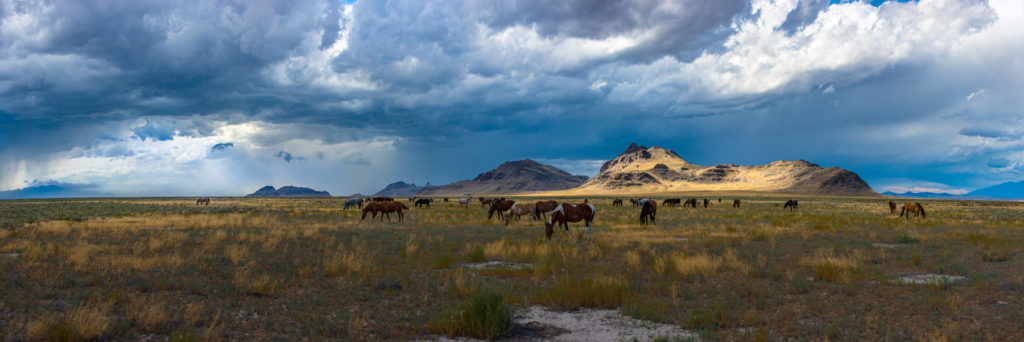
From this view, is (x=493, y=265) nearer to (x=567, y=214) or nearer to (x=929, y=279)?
(x=567, y=214)

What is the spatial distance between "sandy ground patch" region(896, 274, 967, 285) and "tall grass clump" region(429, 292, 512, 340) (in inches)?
384

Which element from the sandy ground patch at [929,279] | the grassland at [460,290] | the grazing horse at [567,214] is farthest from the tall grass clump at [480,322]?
the grazing horse at [567,214]

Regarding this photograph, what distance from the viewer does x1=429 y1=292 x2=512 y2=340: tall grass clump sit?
7875 millimetres

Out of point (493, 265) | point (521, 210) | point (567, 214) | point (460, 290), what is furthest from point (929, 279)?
point (521, 210)

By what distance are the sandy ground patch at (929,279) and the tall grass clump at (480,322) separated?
975 centimetres

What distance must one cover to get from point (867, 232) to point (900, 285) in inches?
650

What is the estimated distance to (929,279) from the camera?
12016 millimetres

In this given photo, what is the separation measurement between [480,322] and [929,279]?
11375 mm

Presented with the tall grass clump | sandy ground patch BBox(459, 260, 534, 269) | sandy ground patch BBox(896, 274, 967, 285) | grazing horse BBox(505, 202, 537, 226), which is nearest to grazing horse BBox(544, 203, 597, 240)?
sandy ground patch BBox(459, 260, 534, 269)

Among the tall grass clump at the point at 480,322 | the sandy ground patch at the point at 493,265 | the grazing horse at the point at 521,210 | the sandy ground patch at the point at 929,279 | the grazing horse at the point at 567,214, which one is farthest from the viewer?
the grazing horse at the point at 521,210

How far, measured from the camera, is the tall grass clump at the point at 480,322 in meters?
7.88

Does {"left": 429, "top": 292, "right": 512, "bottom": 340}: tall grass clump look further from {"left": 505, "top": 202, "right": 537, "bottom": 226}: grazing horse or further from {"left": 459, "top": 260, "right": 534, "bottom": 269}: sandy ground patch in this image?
{"left": 505, "top": 202, "right": 537, "bottom": 226}: grazing horse

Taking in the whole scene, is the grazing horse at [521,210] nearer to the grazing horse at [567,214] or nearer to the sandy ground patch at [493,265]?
the grazing horse at [567,214]

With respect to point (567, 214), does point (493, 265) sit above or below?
below
